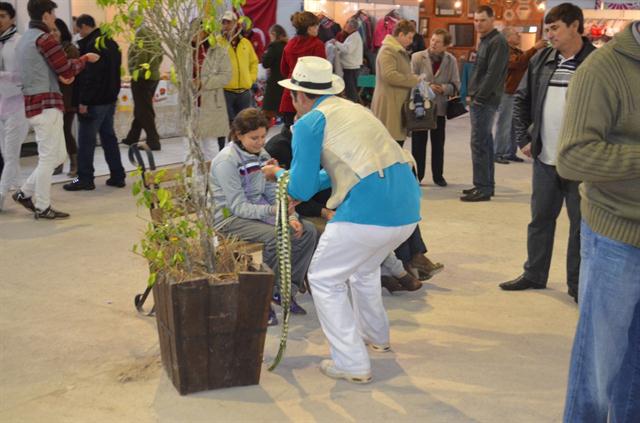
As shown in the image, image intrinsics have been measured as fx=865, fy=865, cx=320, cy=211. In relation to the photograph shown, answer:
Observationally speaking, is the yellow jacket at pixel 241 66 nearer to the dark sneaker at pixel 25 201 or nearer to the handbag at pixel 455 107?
the handbag at pixel 455 107

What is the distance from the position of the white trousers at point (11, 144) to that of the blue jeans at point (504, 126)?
16.9 ft

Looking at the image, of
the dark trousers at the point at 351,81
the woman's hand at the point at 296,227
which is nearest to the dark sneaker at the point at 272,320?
the woman's hand at the point at 296,227

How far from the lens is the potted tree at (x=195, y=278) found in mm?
3416

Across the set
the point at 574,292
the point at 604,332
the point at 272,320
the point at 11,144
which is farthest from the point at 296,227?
the point at 11,144

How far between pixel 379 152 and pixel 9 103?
14.0 ft

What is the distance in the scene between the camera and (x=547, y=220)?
5.06m

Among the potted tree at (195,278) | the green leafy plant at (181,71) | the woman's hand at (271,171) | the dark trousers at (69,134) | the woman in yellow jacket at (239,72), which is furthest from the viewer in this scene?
the dark trousers at (69,134)

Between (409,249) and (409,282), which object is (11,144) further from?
(409,282)

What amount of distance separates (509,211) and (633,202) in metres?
4.79

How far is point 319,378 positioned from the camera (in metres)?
3.82

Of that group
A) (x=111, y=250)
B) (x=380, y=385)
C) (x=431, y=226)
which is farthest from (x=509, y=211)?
(x=380, y=385)

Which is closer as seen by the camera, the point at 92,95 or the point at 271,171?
the point at 271,171

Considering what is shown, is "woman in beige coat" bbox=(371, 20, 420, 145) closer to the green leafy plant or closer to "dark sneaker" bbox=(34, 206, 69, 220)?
"dark sneaker" bbox=(34, 206, 69, 220)

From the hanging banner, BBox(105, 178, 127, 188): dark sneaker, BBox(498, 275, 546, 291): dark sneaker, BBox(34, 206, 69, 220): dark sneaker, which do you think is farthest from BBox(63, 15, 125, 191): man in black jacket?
the hanging banner
